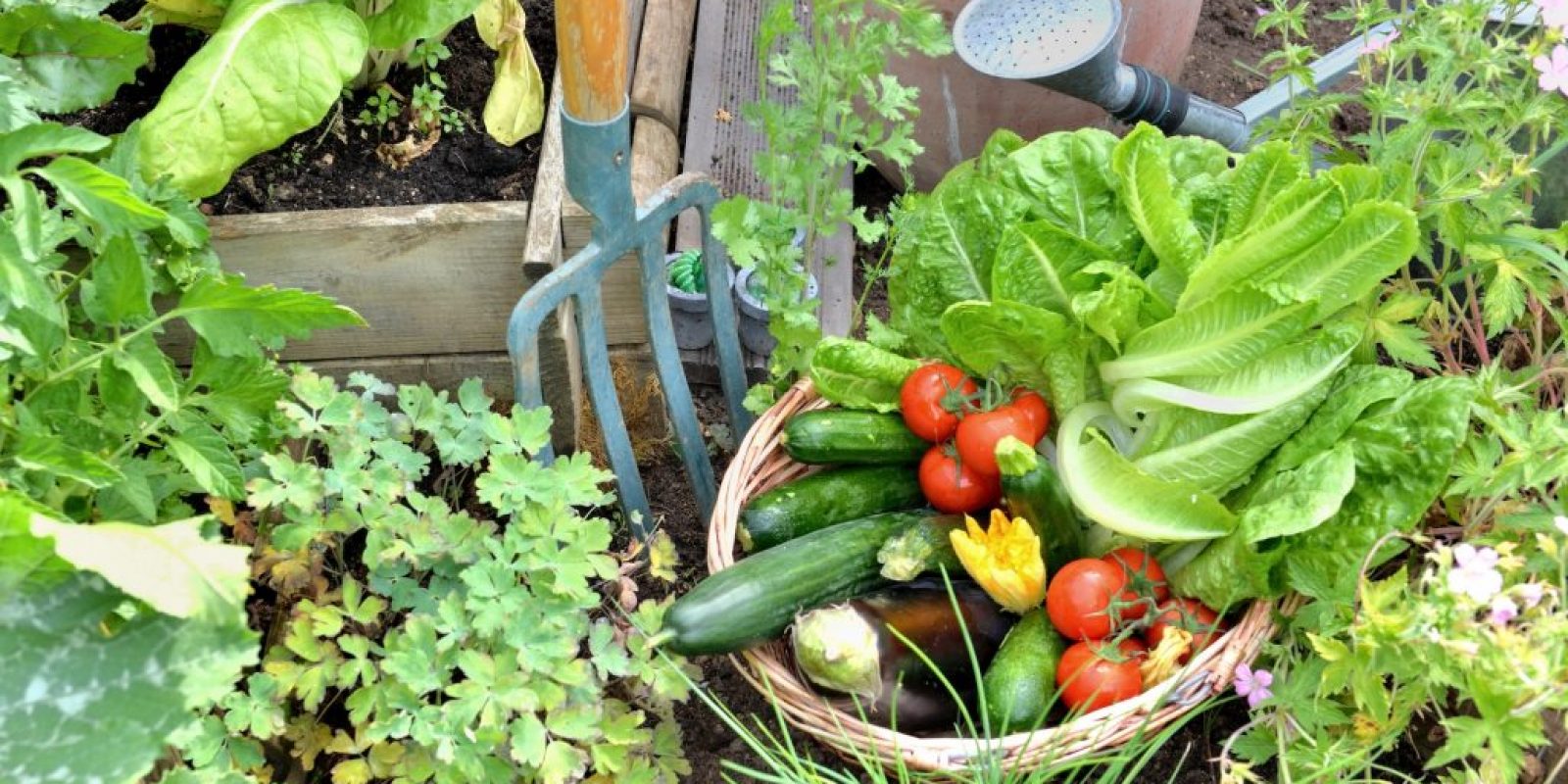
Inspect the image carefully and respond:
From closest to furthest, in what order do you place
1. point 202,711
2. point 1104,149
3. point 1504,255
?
point 202,711
point 1504,255
point 1104,149

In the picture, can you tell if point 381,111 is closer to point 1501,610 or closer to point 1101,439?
point 1101,439

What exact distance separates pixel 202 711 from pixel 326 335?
31.8 inches

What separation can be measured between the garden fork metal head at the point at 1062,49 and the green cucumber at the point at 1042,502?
706mm

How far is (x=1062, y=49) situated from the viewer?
2104 millimetres

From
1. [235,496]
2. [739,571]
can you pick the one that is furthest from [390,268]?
[739,571]

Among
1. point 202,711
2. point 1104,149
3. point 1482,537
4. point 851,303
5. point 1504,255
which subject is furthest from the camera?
point 851,303

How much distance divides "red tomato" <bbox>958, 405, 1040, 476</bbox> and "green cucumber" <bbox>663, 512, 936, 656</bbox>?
16cm

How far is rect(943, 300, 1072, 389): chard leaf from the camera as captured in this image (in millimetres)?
1683

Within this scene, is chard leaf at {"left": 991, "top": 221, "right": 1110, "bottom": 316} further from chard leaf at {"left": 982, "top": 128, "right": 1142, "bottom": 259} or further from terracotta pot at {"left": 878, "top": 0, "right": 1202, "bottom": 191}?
terracotta pot at {"left": 878, "top": 0, "right": 1202, "bottom": 191}

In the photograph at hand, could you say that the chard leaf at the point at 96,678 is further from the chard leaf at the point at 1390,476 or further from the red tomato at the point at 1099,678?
the chard leaf at the point at 1390,476

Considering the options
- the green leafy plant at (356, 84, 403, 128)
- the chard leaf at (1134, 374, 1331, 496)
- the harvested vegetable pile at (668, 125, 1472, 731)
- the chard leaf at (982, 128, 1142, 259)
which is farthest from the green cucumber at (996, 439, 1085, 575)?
the green leafy plant at (356, 84, 403, 128)

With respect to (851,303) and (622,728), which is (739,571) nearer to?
(622,728)

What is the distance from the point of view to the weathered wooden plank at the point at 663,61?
266cm

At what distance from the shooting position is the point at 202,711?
4.72 feet
